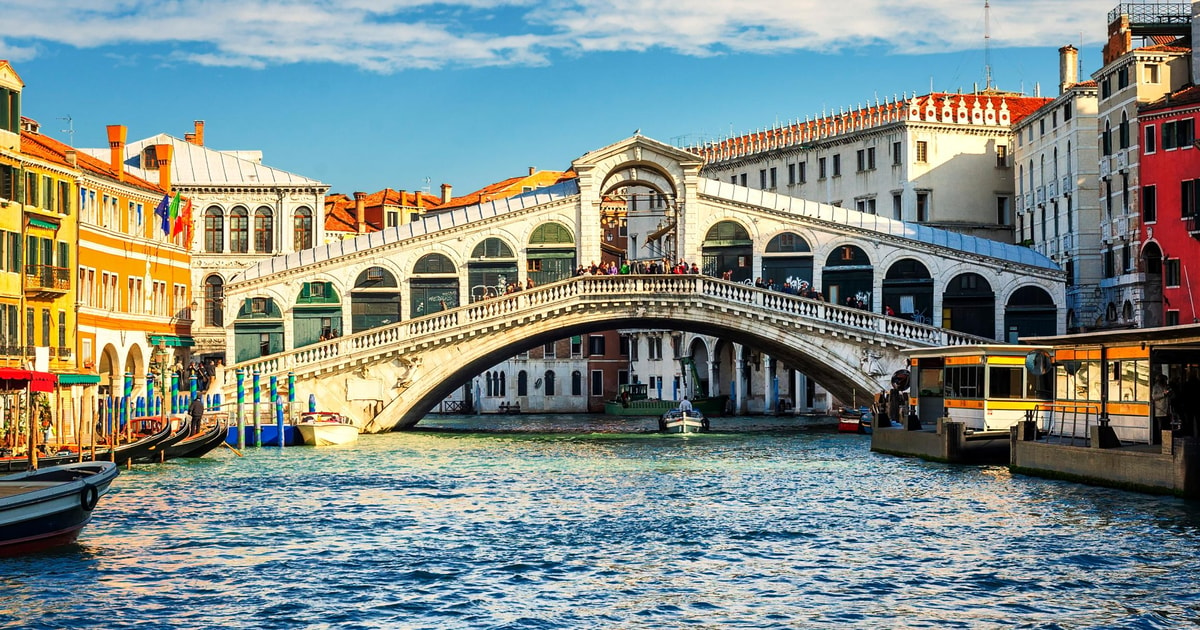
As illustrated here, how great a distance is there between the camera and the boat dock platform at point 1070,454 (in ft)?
83.3

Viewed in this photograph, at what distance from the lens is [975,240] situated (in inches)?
2002

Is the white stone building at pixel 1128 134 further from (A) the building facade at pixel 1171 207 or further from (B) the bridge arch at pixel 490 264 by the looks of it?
(B) the bridge arch at pixel 490 264

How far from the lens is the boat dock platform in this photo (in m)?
25.4

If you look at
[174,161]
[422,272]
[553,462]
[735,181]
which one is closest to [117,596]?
[553,462]

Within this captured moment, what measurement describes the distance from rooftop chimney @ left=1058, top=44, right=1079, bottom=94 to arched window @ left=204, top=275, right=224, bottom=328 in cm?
2964

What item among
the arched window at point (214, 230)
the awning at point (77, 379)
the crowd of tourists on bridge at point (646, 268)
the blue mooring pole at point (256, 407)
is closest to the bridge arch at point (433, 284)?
the crowd of tourists on bridge at point (646, 268)

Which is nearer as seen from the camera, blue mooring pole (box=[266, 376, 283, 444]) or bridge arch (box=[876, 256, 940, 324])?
blue mooring pole (box=[266, 376, 283, 444])

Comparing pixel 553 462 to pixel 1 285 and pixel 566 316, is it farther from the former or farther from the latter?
pixel 1 285

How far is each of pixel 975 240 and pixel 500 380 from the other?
33474 millimetres

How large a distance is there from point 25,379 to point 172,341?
68.2ft

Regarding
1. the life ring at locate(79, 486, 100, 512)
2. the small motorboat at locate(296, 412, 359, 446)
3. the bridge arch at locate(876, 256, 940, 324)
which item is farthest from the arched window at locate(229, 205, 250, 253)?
the life ring at locate(79, 486, 100, 512)

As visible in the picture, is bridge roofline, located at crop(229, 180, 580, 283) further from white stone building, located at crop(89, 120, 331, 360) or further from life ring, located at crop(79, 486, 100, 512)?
life ring, located at crop(79, 486, 100, 512)

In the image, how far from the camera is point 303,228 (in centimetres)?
5941

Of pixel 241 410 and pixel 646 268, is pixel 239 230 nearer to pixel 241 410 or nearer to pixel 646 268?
pixel 241 410
